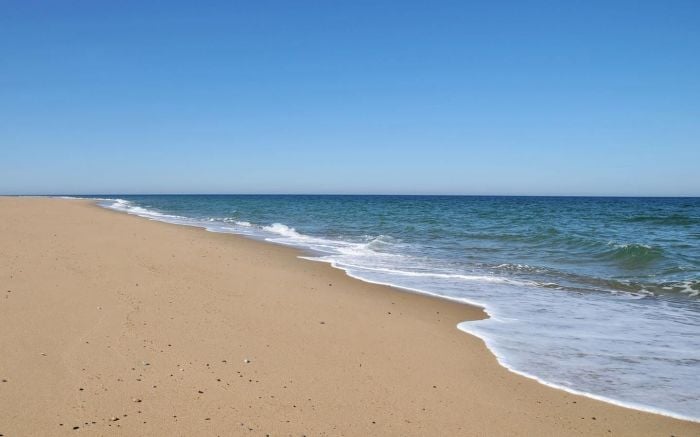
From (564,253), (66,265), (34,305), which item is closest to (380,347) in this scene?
(34,305)

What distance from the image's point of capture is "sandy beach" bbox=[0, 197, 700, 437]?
3.57 meters

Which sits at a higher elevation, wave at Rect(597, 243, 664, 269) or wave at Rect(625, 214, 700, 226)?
wave at Rect(625, 214, 700, 226)

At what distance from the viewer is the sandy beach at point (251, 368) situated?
3.57 meters

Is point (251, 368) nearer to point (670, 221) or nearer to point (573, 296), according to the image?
point (573, 296)

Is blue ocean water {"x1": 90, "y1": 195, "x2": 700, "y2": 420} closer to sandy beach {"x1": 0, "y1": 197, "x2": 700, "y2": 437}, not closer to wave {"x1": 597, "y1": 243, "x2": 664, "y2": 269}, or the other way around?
wave {"x1": 597, "y1": 243, "x2": 664, "y2": 269}

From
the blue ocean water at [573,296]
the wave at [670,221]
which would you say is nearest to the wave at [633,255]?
the blue ocean water at [573,296]

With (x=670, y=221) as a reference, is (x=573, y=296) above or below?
below

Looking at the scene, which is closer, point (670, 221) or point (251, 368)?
point (251, 368)

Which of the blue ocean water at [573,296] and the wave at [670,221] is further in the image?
the wave at [670,221]

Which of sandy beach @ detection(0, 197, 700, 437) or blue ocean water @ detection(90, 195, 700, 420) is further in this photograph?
blue ocean water @ detection(90, 195, 700, 420)

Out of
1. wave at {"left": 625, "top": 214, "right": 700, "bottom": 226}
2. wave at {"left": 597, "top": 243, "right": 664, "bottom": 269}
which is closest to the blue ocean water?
wave at {"left": 597, "top": 243, "right": 664, "bottom": 269}

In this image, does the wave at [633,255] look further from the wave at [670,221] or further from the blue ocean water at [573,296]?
the wave at [670,221]

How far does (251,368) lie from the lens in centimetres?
454

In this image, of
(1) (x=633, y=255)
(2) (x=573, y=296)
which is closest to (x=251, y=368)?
(2) (x=573, y=296)
